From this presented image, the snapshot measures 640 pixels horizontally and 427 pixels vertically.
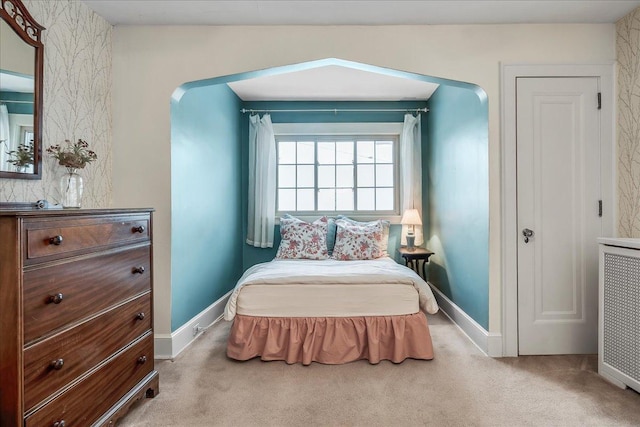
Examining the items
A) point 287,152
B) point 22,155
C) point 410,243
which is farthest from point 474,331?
point 22,155

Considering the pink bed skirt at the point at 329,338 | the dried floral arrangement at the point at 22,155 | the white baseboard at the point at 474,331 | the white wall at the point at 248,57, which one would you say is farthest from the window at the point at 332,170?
the dried floral arrangement at the point at 22,155

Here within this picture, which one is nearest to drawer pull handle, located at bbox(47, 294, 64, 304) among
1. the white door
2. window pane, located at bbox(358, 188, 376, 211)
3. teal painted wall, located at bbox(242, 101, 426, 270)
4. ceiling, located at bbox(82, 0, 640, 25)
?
ceiling, located at bbox(82, 0, 640, 25)

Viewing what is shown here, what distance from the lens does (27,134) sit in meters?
1.81

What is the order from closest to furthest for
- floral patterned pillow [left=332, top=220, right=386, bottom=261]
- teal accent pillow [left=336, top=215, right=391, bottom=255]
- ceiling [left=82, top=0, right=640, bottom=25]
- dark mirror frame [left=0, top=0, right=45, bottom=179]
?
1. dark mirror frame [left=0, top=0, right=45, bottom=179]
2. ceiling [left=82, top=0, right=640, bottom=25]
3. floral patterned pillow [left=332, top=220, right=386, bottom=261]
4. teal accent pillow [left=336, top=215, right=391, bottom=255]

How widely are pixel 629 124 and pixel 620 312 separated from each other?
131 cm

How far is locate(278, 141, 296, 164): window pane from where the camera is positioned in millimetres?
4484

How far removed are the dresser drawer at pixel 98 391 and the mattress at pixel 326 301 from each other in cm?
76

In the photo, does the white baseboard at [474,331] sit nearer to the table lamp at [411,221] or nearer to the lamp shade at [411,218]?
the table lamp at [411,221]

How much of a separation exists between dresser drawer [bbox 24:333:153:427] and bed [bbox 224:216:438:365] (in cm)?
69

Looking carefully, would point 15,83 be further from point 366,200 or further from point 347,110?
point 366,200

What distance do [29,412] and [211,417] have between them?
871mm

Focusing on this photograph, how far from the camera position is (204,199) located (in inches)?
127

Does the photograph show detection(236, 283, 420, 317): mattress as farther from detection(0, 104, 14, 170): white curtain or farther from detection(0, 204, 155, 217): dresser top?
detection(0, 104, 14, 170): white curtain

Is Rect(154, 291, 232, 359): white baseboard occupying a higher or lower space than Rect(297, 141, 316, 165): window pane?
lower
